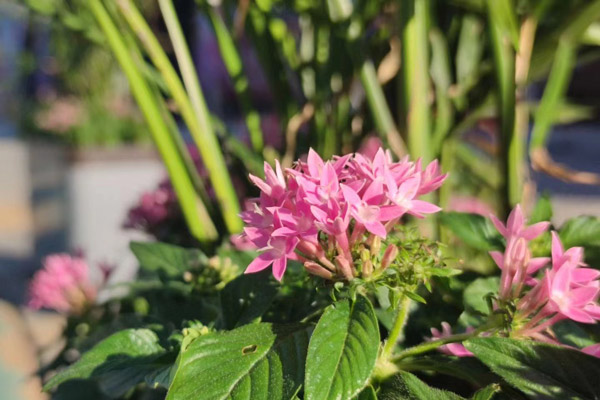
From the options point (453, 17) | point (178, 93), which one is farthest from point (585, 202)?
point (178, 93)

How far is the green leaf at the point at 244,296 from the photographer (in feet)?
1.40

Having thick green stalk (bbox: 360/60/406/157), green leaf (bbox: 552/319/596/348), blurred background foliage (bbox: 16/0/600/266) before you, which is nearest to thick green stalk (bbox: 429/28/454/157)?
blurred background foliage (bbox: 16/0/600/266)

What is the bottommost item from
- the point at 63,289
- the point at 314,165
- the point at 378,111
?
the point at 63,289

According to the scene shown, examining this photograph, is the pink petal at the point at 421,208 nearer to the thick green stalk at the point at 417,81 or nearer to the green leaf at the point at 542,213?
the green leaf at the point at 542,213

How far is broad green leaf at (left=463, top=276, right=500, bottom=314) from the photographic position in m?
0.44

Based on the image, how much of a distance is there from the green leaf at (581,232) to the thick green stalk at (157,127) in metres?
0.36

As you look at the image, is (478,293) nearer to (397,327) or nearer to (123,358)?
(397,327)

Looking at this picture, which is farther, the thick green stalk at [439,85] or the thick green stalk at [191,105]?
the thick green stalk at [439,85]

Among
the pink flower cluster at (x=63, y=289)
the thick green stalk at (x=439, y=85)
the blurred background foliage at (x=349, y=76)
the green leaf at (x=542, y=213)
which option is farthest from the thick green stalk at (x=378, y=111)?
the pink flower cluster at (x=63, y=289)

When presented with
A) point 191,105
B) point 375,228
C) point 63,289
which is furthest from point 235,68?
point 375,228

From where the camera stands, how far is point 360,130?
33.8 inches

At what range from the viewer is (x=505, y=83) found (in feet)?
2.14

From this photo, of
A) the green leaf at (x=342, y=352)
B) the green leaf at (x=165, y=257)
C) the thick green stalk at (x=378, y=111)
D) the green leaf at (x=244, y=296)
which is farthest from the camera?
the thick green stalk at (x=378, y=111)

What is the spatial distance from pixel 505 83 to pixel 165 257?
0.40 meters
